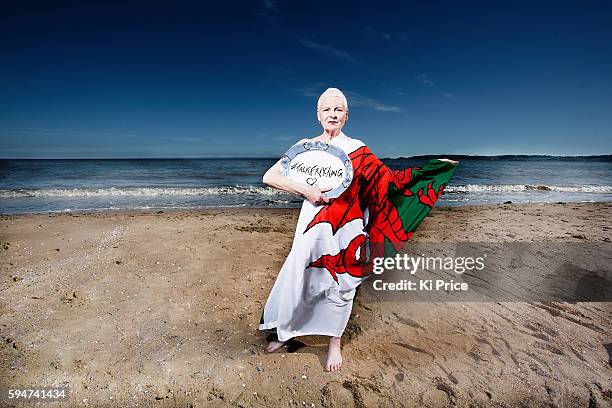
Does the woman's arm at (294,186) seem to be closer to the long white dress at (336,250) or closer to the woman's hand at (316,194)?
the woman's hand at (316,194)

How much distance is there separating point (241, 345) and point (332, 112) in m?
2.26

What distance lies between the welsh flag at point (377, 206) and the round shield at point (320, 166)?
0.70 ft

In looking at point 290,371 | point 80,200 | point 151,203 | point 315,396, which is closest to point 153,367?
point 290,371

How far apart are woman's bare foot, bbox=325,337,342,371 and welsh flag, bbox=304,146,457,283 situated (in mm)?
586

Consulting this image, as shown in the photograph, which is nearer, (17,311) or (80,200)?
(17,311)

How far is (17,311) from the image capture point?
3.48 m

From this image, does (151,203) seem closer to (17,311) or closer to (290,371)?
(17,311)

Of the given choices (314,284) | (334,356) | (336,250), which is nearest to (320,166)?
(336,250)

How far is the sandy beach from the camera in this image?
2461 millimetres

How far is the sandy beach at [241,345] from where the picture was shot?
8.07 ft

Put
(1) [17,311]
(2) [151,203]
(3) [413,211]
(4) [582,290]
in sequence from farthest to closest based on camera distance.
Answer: (2) [151,203] → (4) [582,290] → (1) [17,311] → (3) [413,211]

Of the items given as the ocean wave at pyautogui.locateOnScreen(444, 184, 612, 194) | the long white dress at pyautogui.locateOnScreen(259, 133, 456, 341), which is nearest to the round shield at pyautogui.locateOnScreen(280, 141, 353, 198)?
the long white dress at pyautogui.locateOnScreen(259, 133, 456, 341)

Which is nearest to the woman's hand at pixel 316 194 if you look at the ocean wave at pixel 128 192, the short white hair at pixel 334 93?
the short white hair at pixel 334 93

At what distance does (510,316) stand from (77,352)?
4324mm
